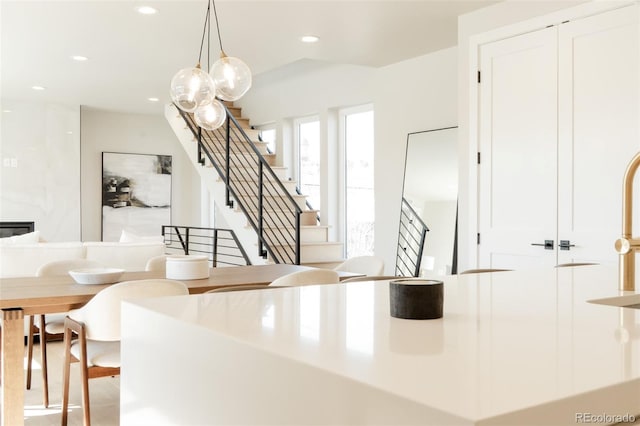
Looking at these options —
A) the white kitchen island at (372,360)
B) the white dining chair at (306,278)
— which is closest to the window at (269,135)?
the white dining chair at (306,278)

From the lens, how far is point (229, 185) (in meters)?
6.71

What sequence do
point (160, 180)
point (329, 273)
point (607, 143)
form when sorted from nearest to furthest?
1. point (329, 273)
2. point (607, 143)
3. point (160, 180)

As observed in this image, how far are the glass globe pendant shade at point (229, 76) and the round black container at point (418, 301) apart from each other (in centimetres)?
299

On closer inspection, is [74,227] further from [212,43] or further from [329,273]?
[329,273]

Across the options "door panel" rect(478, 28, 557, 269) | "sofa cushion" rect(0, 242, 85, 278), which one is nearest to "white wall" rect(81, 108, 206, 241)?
"sofa cushion" rect(0, 242, 85, 278)

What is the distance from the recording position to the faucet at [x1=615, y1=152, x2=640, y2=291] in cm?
160

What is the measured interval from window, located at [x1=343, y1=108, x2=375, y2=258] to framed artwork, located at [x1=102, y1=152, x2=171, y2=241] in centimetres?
446

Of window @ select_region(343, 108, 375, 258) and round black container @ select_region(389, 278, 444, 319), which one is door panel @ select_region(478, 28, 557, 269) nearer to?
window @ select_region(343, 108, 375, 258)

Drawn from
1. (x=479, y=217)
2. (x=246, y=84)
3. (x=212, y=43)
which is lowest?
(x=479, y=217)

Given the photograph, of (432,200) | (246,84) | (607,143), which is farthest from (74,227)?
(607,143)

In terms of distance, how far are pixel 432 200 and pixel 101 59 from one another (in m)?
3.79

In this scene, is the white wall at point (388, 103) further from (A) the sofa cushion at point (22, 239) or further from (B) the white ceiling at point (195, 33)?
(A) the sofa cushion at point (22, 239)

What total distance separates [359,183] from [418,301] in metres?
6.55

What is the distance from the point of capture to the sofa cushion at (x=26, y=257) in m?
4.66
